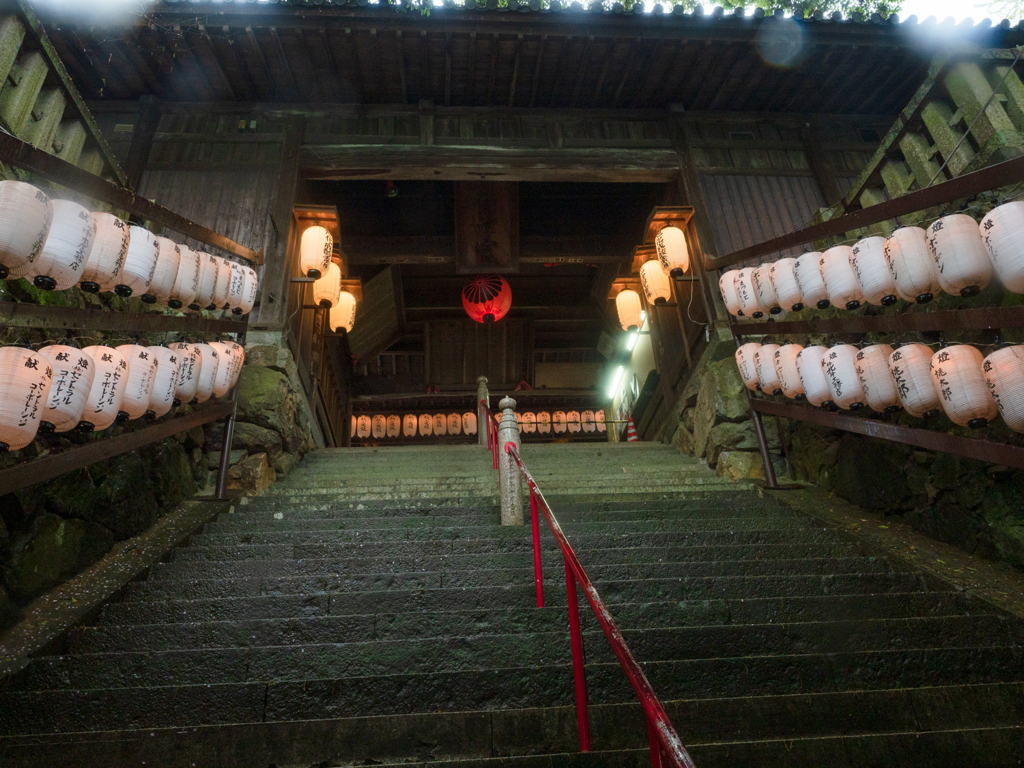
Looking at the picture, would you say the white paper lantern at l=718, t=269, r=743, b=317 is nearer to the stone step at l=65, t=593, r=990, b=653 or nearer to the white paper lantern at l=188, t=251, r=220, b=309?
the stone step at l=65, t=593, r=990, b=653

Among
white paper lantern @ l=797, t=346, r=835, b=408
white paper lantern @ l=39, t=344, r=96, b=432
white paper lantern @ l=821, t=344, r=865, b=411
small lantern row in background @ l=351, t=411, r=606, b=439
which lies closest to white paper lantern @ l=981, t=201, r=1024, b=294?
Result: white paper lantern @ l=821, t=344, r=865, b=411

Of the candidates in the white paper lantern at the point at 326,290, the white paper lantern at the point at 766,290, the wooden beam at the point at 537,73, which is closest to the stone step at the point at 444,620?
the white paper lantern at the point at 766,290

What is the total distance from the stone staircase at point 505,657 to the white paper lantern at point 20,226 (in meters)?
1.86

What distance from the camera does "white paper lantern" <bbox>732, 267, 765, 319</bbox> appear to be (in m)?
7.46

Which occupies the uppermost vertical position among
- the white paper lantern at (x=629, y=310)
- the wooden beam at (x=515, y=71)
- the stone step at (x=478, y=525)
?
the wooden beam at (x=515, y=71)

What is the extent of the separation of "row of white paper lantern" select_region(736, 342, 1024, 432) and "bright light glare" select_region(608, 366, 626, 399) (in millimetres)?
12054

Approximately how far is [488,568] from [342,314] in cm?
857

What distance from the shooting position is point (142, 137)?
10.0 m

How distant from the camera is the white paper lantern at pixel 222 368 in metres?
6.33

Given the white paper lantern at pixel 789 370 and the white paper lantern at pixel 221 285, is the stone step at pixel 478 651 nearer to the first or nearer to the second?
the white paper lantern at pixel 789 370

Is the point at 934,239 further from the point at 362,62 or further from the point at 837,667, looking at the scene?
the point at 362,62

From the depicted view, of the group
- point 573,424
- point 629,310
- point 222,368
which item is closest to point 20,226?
point 222,368

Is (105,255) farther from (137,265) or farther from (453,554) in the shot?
(453,554)

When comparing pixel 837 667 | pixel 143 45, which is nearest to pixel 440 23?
pixel 143 45
